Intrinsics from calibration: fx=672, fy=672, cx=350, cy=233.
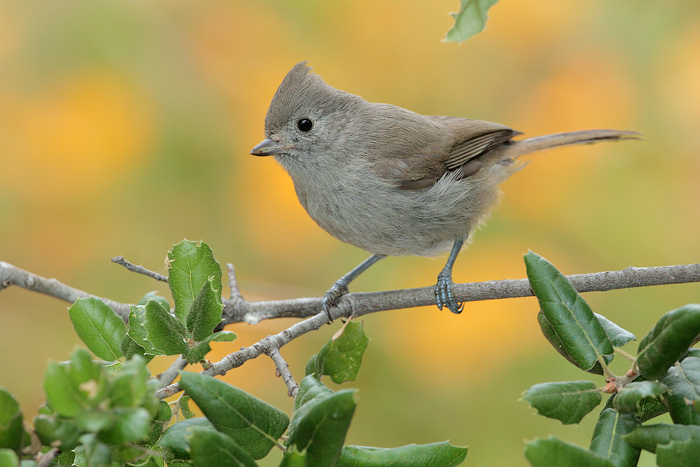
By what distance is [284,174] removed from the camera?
4.13m

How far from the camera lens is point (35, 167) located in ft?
13.7

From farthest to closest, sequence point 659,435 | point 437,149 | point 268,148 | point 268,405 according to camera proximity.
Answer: point 437,149 → point 268,148 → point 268,405 → point 659,435

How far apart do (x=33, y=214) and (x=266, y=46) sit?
174cm

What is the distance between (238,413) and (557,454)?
0.68 m

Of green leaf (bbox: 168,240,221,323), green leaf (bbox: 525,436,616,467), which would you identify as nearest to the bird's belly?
green leaf (bbox: 168,240,221,323)

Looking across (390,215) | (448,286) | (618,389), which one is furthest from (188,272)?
(390,215)

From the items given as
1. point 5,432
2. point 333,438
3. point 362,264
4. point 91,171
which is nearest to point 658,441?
point 333,438

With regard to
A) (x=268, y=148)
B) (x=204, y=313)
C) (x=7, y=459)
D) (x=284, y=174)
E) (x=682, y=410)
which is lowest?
(x=7, y=459)

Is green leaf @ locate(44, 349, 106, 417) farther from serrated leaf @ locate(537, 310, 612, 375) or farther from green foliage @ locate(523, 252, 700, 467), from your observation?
serrated leaf @ locate(537, 310, 612, 375)

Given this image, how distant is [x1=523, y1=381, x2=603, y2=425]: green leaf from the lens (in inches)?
62.2

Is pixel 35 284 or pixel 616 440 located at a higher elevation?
pixel 35 284

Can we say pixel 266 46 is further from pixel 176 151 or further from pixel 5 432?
pixel 5 432

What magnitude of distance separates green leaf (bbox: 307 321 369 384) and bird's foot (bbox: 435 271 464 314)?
909 mm

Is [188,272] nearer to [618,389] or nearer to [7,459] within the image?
[7,459]
